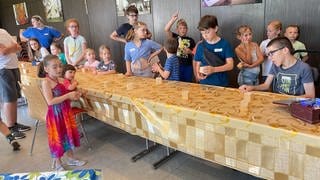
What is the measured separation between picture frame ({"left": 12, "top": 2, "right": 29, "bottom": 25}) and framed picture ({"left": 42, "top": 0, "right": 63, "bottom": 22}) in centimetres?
113

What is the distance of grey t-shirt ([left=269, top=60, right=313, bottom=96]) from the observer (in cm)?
189

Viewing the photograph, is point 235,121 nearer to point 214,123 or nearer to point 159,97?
point 214,123

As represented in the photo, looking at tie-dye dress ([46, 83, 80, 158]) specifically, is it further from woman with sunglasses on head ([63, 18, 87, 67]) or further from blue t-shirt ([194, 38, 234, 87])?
woman with sunglasses on head ([63, 18, 87, 67])

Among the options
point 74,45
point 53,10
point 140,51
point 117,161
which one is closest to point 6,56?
point 74,45

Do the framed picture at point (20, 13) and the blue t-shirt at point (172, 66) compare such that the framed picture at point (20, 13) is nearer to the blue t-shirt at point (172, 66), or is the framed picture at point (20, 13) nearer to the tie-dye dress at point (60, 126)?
the tie-dye dress at point (60, 126)

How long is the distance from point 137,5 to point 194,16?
1348 mm

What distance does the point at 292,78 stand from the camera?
195 centimetres

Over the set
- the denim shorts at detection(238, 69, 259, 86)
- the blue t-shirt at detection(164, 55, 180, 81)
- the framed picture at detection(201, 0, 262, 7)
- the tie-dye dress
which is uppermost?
the framed picture at detection(201, 0, 262, 7)

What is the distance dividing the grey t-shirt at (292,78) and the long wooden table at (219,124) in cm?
11

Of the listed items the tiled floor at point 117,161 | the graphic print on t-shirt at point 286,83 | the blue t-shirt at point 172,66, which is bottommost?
the tiled floor at point 117,161

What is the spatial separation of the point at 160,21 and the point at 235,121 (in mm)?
3484

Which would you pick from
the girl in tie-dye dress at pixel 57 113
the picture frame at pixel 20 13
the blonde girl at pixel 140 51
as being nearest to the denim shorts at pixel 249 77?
the blonde girl at pixel 140 51

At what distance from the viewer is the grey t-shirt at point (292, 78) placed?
1.89m

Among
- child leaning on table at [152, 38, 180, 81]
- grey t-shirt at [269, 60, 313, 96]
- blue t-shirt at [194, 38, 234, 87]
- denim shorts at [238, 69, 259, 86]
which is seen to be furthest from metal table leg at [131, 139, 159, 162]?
grey t-shirt at [269, 60, 313, 96]
